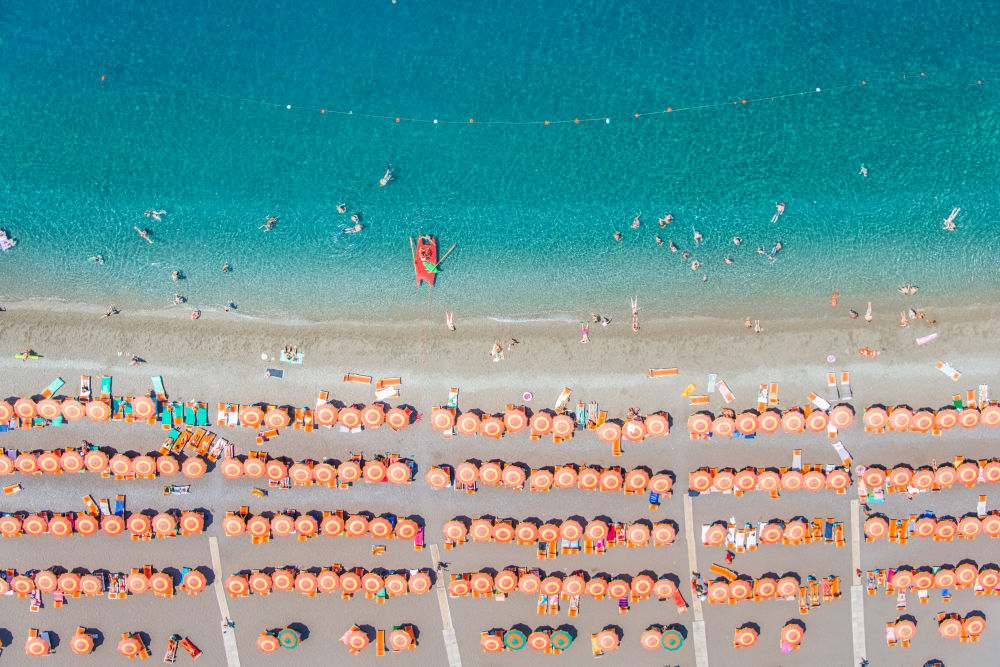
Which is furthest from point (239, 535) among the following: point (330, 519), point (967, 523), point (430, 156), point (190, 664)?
point (967, 523)

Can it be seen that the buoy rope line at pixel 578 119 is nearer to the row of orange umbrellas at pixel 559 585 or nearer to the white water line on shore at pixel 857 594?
the white water line on shore at pixel 857 594

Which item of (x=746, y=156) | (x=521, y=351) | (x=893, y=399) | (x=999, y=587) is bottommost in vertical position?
(x=999, y=587)

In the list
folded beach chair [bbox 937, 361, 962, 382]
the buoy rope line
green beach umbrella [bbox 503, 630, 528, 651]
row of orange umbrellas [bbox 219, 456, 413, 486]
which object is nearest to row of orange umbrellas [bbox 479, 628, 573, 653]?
green beach umbrella [bbox 503, 630, 528, 651]

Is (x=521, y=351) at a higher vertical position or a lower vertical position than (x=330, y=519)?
higher

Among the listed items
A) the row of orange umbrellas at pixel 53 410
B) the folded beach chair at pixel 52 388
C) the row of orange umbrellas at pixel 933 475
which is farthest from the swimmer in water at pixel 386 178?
the row of orange umbrellas at pixel 933 475

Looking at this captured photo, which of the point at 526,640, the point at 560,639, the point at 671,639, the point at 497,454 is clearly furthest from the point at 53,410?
the point at 671,639

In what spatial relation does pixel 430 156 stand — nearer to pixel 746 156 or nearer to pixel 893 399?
pixel 746 156

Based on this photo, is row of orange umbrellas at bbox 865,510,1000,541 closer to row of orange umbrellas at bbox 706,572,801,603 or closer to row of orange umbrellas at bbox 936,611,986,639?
row of orange umbrellas at bbox 936,611,986,639
